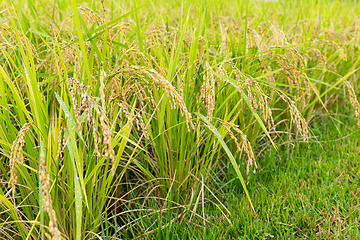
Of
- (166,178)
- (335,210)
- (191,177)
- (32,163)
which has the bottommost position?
(335,210)

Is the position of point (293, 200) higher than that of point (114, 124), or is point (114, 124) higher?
point (114, 124)

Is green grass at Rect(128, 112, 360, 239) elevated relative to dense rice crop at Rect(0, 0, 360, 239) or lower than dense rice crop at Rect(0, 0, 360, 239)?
lower

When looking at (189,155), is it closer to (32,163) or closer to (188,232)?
(188,232)

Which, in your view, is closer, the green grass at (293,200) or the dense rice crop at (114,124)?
the dense rice crop at (114,124)

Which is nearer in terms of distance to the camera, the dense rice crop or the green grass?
the dense rice crop

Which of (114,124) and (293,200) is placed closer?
(114,124)

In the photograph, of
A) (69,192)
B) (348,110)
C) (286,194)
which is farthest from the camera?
(348,110)

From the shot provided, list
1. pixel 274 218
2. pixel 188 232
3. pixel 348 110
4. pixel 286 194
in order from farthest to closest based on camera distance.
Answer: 1. pixel 348 110
2. pixel 286 194
3. pixel 274 218
4. pixel 188 232

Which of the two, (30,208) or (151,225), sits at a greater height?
(30,208)

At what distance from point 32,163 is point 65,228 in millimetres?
324

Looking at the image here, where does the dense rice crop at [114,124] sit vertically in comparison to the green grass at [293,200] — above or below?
above

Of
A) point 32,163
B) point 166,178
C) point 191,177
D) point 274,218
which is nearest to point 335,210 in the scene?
point 274,218

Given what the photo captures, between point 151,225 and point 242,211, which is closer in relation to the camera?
point 151,225

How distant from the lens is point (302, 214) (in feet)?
5.64
